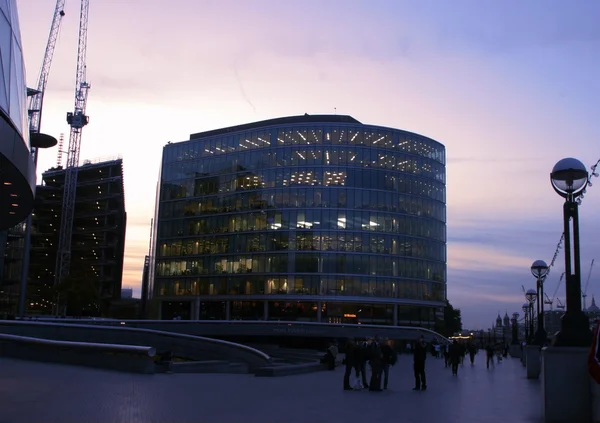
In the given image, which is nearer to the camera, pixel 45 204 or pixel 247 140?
pixel 247 140

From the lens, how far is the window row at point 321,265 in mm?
Answer: 83750

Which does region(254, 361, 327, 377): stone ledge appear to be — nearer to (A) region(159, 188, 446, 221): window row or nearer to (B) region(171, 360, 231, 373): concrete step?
(B) region(171, 360, 231, 373): concrete step

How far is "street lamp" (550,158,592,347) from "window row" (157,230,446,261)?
7050 centimetres

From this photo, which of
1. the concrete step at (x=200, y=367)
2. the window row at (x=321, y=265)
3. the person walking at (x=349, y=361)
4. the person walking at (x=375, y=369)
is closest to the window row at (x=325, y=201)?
the window row at (x=321, y=265)

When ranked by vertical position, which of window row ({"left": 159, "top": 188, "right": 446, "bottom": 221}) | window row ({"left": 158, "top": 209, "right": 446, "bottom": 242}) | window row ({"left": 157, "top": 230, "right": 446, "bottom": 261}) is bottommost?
window row ({"left": 157, "top": 230, "right": 446, "bottom": 261})

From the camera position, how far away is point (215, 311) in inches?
3580

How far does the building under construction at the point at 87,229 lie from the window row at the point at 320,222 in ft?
96.8

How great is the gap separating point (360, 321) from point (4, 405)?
74.1m

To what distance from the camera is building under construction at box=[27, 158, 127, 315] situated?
116 metres

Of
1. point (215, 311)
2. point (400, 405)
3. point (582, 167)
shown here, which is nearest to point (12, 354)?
point (400, 405)

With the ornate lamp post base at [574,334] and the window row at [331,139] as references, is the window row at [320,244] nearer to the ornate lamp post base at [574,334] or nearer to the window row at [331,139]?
the window row at [331,139]

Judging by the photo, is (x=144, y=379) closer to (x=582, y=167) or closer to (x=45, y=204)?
(x=582, y=167)

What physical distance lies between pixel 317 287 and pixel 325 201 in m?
11.2

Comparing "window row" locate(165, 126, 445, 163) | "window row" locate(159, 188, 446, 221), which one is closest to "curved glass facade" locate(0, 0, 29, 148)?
"window row" locate(159, 188, 446, 221)
